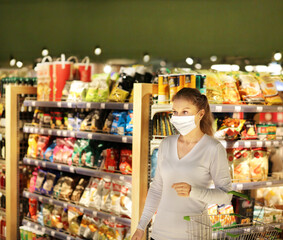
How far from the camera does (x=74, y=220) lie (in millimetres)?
5383

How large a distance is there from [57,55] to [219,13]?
12.8ft

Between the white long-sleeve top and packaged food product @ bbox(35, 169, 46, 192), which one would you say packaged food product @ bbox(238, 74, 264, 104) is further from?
packaged food product @ bbox(35, 169, 46, 192)

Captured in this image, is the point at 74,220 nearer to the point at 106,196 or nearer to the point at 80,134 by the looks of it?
the point at 106,196

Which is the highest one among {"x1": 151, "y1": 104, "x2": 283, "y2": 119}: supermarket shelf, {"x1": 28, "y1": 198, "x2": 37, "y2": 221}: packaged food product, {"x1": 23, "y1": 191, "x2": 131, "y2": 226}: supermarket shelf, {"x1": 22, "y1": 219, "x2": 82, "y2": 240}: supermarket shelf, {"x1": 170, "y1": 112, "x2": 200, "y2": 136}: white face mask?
{"x1": 151, "y1": 104, "x2": 283, "y2": 119}: supermarket shelf

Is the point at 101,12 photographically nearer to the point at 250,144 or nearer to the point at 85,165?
the point at 85,165

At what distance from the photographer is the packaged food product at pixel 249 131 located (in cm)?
448

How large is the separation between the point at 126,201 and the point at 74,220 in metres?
0.96

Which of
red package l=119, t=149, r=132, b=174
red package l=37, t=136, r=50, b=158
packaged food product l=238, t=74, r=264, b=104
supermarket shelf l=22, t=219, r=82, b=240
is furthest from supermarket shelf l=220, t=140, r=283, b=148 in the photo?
red package l=37, t=136, r=50, b=158

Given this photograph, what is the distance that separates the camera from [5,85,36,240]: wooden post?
5973mm

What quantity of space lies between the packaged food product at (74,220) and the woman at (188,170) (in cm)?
251

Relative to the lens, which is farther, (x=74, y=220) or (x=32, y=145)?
(x=32, y=145)

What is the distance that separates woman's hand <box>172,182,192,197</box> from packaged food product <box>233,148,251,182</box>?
6.05 feet

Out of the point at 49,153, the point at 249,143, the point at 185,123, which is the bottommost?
the point at 49,153

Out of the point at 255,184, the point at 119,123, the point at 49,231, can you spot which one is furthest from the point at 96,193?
the point at 255,184
